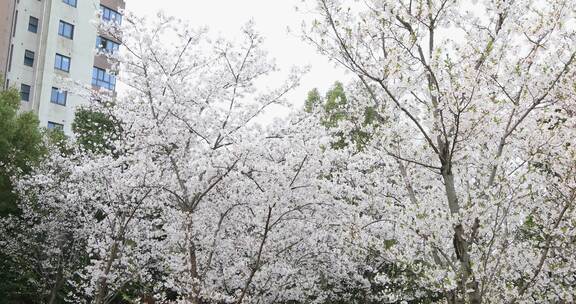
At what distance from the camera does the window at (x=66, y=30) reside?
34.3 m

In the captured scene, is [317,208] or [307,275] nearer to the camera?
[317,208]

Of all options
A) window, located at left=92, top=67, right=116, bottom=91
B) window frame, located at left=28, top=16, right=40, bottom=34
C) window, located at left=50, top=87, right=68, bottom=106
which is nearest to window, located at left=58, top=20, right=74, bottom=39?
window frame, located at left=28, top=16, right=40, bottom=34

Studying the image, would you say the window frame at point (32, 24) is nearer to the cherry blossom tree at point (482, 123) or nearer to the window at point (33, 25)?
the window at point (33, 25)

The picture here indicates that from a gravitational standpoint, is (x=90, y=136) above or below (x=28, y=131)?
above

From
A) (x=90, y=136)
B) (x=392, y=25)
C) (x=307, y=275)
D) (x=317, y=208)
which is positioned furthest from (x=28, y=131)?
(x=392, y=25)

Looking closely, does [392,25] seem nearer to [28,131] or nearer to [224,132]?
[224,132]

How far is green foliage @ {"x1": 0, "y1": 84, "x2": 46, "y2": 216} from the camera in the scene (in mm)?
15734

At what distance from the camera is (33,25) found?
33.4 metres

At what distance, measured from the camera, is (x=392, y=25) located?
6.68 m

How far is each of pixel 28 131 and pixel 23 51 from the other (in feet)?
61.6

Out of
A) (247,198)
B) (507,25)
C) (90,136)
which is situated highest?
(90,136)

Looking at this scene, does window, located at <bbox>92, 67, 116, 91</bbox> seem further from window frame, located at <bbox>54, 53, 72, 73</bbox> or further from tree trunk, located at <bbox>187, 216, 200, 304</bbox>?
tree trunk, located at <bbox>187, 216, 200, 304</bbox>

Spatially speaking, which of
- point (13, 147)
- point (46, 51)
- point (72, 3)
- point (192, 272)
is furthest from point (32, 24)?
point (192, 272)

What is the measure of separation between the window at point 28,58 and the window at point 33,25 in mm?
1443
